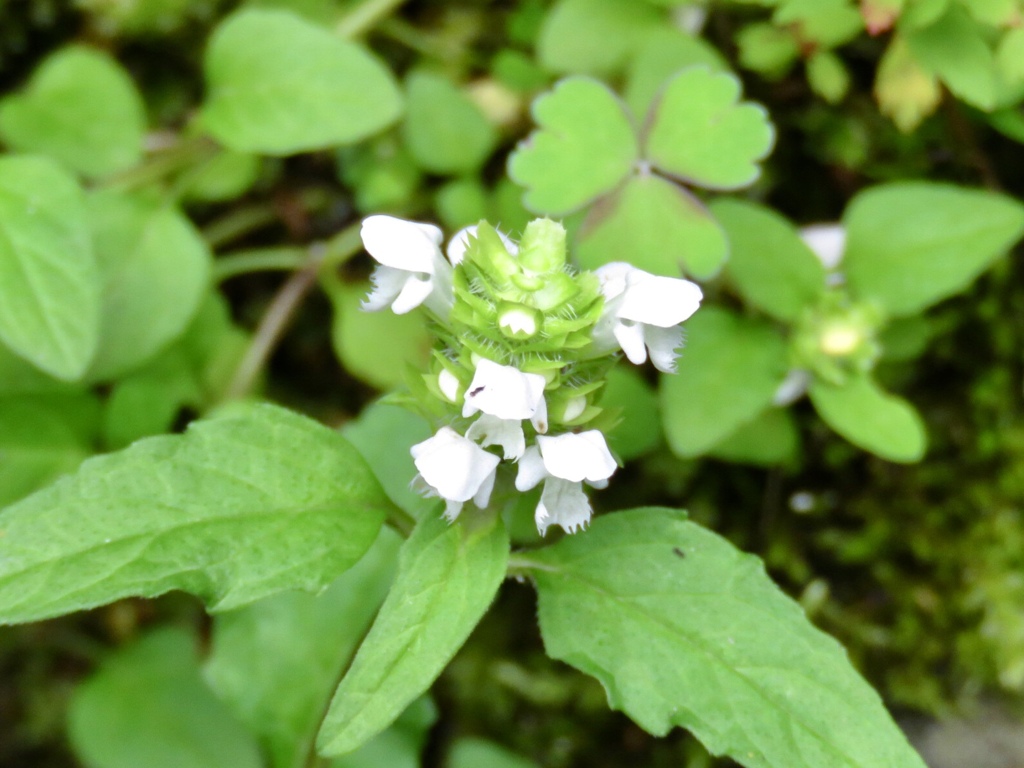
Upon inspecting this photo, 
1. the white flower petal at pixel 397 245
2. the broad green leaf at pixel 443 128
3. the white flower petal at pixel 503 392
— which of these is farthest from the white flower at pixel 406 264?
the broad green leaf at pixel 443 128

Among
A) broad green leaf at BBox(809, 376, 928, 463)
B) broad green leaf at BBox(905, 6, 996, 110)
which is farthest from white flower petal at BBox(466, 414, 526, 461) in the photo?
broad green leaf at BBox(905, 6, 996, 110)

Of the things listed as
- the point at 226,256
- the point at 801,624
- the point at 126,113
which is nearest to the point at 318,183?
the point at 226,256

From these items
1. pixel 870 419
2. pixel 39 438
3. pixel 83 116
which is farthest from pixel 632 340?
pixel 83 116

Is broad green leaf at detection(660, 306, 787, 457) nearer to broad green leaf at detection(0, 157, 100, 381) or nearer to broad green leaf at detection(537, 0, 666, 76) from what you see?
broad green leaf at detection(537, 0, 666, 76)

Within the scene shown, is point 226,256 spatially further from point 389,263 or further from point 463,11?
point 389,263

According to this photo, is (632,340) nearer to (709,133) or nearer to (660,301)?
(660,301)

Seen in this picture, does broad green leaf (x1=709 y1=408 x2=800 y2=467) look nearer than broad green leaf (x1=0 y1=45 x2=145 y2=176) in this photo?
Yes

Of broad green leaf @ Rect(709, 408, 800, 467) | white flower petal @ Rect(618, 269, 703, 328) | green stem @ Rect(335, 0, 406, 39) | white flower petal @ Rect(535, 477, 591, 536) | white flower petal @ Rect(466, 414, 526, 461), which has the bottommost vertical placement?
broad green leaf @ Rect(709, 408, 800, 467)
